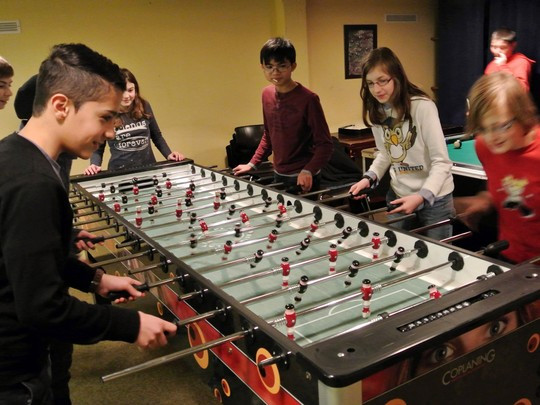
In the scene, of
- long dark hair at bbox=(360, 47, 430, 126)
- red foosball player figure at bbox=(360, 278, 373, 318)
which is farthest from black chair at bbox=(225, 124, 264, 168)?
red foosball player figure at bbox=(360, 278, 373, 318)

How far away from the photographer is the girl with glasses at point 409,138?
2.06 metres

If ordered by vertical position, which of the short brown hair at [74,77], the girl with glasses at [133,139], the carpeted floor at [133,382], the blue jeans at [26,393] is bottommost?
the carpeted floor at [133,382]

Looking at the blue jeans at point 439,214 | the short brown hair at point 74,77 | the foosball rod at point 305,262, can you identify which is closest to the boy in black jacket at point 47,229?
the short brown hair at point 74,77

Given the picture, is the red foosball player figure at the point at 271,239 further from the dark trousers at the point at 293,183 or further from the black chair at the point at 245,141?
the black chair at the point at 245,141

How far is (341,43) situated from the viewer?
574 cm

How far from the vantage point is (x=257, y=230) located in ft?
6.90

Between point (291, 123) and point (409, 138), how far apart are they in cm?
96

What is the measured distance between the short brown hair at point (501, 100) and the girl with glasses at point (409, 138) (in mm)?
445

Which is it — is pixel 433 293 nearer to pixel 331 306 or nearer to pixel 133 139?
pixel 331 306

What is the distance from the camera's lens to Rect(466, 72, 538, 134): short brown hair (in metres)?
1.53

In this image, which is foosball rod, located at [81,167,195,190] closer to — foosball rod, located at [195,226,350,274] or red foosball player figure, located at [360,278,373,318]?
foosball rod, located at [195,226,350,274]

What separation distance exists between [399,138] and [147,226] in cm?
124

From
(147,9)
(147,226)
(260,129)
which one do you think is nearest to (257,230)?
(147,226)

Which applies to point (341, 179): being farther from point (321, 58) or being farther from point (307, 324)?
point (307, 324)
